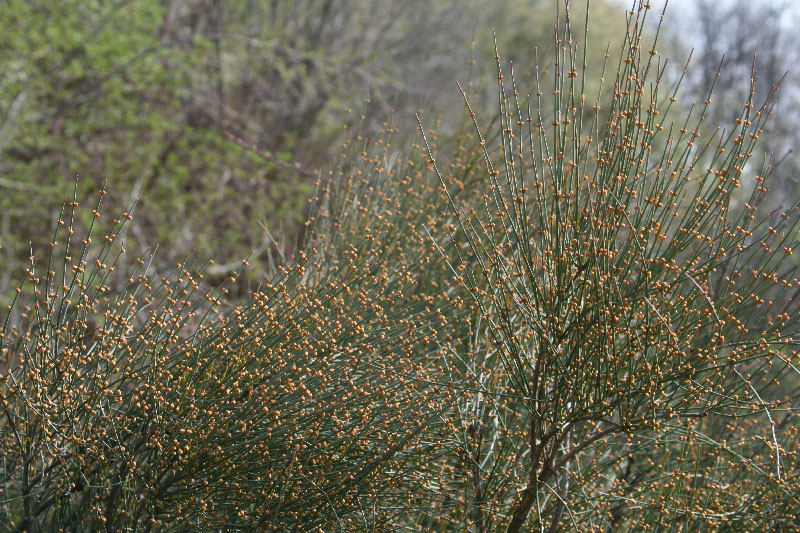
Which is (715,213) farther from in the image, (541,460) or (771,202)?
(771,202)

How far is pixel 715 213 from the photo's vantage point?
2.65 metres

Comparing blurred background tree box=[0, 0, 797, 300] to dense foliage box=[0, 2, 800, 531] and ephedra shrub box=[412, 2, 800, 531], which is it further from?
ephedra shrub box=[412, 2, 800, 531]

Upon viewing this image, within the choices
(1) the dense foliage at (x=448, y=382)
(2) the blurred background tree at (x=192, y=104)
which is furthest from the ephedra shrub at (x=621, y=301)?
(2) the blurred background tree at (x=192, y=104)

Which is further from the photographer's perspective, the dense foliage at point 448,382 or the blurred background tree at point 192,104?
the blurred background tree at point 192,104

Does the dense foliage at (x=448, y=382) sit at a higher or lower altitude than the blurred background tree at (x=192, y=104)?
higher

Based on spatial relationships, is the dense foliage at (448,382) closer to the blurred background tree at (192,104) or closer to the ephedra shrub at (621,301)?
the ephedra shrub at (621,301)

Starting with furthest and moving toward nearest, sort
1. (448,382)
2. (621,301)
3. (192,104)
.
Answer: (192,104), (448,382), (621,301)

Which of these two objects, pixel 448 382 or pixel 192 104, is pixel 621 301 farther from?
pixel 192 104

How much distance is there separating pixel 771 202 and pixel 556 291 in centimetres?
1302

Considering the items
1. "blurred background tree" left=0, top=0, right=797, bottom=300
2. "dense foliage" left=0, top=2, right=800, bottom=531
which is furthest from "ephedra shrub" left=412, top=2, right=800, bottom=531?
"blurred background tree" left=0, top=0, right=797, bottom=300

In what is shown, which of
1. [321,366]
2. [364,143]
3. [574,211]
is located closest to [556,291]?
[574,211]

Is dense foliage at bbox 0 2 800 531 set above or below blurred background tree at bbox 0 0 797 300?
above

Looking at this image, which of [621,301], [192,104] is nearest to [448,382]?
[621,301]

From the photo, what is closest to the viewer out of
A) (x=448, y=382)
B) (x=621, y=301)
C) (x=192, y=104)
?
(x=621, y=301)
